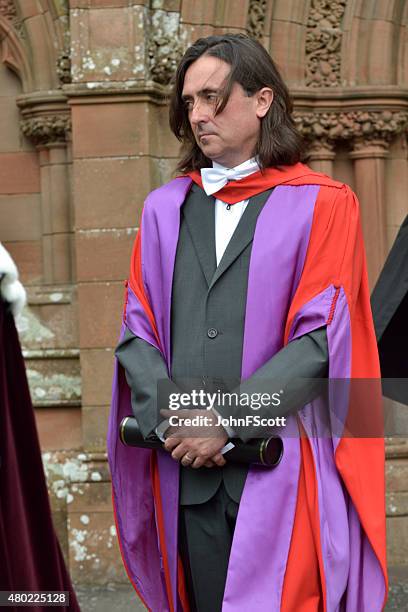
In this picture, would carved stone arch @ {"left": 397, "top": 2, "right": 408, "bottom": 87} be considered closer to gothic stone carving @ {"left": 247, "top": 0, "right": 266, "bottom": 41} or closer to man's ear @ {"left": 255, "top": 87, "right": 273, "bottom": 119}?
gothic stone carving @ {"left": 247, "top": 0, "right": 266, "bottom": 41}

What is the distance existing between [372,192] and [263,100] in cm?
329

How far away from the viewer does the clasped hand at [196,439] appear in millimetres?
2832

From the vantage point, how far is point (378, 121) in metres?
6.18

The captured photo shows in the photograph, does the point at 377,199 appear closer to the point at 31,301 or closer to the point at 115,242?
the point at 115,242

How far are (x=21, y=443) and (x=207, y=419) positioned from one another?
0.85 m

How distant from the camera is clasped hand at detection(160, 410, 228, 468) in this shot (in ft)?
9.29

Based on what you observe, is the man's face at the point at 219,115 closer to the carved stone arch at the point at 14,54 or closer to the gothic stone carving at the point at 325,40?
the gothic stone carving at the point at 325,40

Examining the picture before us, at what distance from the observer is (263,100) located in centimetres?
306

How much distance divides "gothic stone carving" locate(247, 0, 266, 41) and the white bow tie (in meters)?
3.22

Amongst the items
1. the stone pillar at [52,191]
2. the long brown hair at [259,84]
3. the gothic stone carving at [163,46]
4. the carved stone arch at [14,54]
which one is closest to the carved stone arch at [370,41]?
the gothic stone carving at [163,46]

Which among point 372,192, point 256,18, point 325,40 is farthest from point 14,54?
point 372,192

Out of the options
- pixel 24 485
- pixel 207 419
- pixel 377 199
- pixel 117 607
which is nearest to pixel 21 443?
pixel 24 485

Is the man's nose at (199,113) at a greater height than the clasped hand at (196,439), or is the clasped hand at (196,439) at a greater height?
the man's nose at (199,113)

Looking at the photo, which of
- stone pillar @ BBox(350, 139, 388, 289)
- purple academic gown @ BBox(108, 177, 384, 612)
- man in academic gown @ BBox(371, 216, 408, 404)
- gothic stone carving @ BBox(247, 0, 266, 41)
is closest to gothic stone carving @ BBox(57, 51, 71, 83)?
gothic stone carving @ BBox(247, 0, 266, 41)
